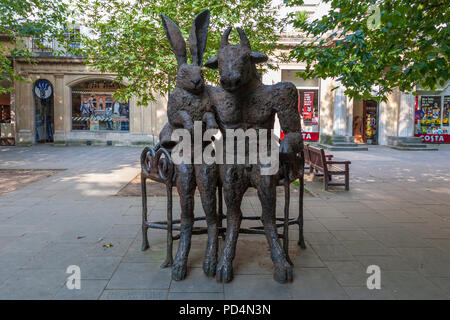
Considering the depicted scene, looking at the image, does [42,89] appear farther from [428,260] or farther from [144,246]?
[428,260]

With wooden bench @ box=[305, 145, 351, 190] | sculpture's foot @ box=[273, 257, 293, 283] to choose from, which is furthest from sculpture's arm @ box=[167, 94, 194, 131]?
wooden bench @ box=[305, 145, 351, 190]

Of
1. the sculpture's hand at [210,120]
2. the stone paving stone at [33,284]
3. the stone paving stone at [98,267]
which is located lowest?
the stone paving stone at [33,284]

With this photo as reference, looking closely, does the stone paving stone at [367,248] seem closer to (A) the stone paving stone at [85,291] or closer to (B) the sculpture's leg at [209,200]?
(B) the sculpture's leg at [209,200]

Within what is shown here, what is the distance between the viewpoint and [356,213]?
534cm

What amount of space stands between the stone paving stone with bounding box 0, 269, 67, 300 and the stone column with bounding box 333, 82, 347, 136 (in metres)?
16.9

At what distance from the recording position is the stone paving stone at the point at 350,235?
412 centimetres

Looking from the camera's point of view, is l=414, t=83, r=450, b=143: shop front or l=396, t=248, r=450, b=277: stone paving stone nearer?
l=396, t=248, r=450, b=277: stone paving stone

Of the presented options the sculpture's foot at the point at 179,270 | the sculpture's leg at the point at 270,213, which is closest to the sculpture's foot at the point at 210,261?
the sculpture's foot at the point at 179,270

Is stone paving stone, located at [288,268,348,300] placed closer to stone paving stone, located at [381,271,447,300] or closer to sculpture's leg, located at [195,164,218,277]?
stone paving stone, located at [381,271,447,300]

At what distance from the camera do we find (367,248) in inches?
149

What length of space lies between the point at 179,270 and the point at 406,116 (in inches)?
740

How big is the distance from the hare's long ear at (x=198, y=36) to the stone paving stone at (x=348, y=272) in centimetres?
237

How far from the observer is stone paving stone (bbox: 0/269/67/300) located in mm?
2734

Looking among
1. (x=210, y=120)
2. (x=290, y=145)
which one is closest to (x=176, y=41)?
(x=210, y=120)
